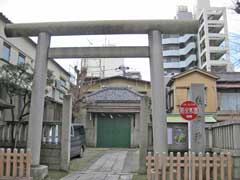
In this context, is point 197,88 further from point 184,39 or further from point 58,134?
point 184,39

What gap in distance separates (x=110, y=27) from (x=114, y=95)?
20007mm

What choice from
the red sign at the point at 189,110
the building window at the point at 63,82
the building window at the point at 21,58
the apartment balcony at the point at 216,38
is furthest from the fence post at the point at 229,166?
the apartment balcony at the point at 216,38

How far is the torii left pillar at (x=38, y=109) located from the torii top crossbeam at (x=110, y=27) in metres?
0.51

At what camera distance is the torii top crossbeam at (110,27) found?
11.5 metres

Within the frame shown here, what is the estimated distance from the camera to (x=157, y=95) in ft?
37.3

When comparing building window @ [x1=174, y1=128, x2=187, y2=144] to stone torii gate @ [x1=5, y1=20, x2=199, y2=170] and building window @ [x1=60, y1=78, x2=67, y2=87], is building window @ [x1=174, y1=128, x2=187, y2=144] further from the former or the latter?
building window @ [x1=60, y1=78, x2=67, y2=87]

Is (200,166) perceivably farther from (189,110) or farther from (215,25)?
(215,25)

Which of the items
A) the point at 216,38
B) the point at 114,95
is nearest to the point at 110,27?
the point at 114,95

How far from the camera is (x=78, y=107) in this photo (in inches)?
1190

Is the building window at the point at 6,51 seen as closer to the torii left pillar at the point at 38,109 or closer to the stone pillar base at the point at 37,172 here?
the torii left pillar at the point at 38,109

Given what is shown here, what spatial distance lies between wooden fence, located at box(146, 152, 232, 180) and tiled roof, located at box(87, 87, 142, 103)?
2033 centimetres

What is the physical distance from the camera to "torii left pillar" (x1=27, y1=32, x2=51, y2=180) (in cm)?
1135

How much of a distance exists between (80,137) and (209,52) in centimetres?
4648

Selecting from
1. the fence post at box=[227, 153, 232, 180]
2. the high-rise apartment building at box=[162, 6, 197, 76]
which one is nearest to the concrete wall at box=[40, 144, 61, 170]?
the fence post at box=[227, 153, 232, 180]
